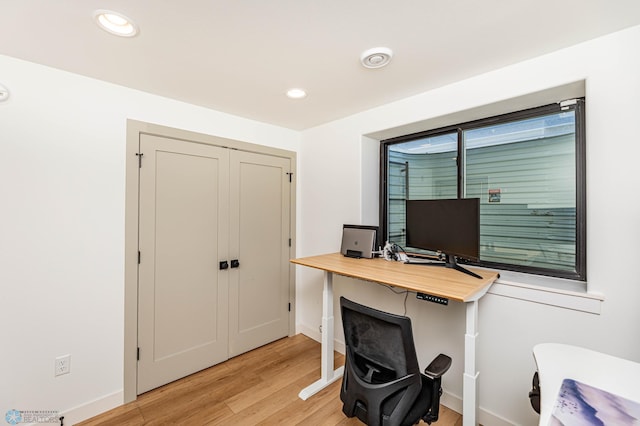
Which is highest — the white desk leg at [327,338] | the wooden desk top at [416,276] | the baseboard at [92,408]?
the wooden desk top at [416,276]

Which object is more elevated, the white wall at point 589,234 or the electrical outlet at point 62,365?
the white wall at point 589,234

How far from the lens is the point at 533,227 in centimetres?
197

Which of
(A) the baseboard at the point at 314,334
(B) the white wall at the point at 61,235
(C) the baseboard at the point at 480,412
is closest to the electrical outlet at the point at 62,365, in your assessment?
(B) the white wall at the point at 61,235

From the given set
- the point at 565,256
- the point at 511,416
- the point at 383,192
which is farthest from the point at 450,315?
the point at 383,192

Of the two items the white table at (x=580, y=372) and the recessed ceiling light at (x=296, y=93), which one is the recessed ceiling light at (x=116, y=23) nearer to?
the recessed ceiling light at (x=296, y=93)

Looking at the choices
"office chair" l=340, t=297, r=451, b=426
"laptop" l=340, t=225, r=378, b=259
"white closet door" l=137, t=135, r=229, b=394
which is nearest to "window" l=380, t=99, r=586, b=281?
"laptop" l=340, t=225, r=378, b=259

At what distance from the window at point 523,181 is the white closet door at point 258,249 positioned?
1.61 m

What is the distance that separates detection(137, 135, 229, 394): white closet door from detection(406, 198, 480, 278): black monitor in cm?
177

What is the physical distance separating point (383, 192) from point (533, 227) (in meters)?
1.29

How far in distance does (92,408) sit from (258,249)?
1.72 metres

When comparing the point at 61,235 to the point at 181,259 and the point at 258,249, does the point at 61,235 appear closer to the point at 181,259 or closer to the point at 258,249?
the point at 181,259

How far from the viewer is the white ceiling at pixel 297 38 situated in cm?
130

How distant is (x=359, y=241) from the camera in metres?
2.52

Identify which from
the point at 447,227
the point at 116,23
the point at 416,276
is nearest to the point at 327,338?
the point at 416,276
